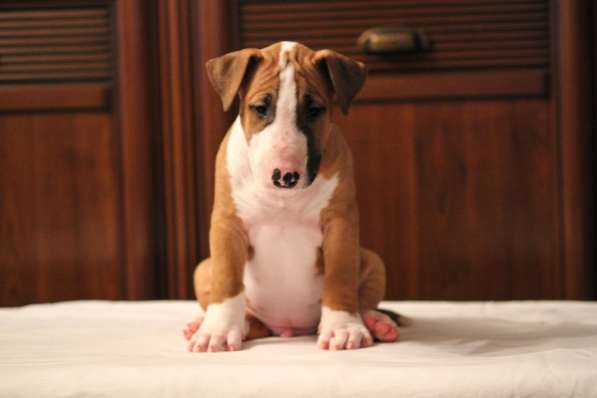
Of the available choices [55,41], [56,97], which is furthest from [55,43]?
[56,97]

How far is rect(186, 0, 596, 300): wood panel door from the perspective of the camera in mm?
1743

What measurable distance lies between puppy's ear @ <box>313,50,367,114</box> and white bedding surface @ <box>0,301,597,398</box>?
35 cm

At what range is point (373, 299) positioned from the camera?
4.05ft

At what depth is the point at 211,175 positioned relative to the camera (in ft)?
5.94

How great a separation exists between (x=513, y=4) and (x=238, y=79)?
86cm

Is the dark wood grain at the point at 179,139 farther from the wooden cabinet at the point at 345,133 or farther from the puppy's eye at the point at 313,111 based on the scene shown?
the puppy's eye at the point at 313,111

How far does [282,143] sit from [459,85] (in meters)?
0.83

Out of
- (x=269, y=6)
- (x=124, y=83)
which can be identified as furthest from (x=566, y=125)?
(x=124, y=83)

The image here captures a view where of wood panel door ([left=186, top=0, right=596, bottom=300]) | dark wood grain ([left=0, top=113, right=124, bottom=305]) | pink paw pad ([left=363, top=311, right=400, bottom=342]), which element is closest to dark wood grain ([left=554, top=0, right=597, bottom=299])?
wood panel door ([left=186, top=0, right=596, bottom=300])

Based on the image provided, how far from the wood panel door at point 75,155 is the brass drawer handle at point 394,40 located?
0.51 meters

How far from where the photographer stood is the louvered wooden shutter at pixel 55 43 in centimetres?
181

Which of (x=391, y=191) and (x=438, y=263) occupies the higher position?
(x=391, y=191)

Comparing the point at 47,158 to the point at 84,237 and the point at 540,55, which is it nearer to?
the point at 84,237

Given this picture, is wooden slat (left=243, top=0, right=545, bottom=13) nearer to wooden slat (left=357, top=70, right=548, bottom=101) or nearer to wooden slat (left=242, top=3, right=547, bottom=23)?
wooden slat (left=242, top=3, right=547, bottom=23)
